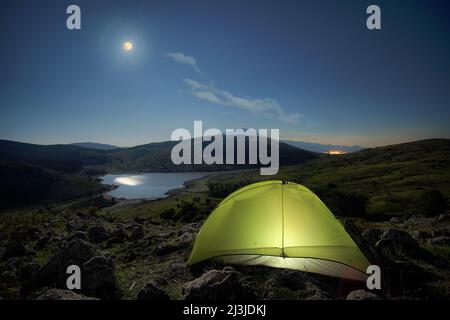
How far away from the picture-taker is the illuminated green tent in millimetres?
7012

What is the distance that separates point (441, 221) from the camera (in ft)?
50.3

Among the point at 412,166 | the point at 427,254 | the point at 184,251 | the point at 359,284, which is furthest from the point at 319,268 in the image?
the point at 412,166

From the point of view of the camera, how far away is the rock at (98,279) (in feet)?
21.8

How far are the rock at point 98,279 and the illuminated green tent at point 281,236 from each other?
2.42m

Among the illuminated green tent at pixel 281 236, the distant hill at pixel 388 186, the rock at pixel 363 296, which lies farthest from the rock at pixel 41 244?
the distant hill at pixel 388 186

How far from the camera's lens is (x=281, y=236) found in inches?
291

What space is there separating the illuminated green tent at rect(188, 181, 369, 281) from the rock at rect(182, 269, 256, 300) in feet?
4.13

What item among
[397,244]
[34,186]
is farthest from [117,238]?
[34,186]

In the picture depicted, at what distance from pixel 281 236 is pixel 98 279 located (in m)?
5.53

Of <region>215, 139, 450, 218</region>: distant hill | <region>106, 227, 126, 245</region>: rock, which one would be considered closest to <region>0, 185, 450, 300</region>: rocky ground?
<region>106, 227, 126, 245</region>: rock

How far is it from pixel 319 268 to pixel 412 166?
13876 centimetres

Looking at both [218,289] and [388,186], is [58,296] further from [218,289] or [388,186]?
[388,186]

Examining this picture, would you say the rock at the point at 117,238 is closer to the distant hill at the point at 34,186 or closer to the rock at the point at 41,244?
the rock at the point at 41,244

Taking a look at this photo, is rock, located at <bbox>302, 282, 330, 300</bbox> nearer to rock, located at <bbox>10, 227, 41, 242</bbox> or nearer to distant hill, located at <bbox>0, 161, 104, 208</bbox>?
rock, located at <bbox>10, 227, 41, 242</bbox>
